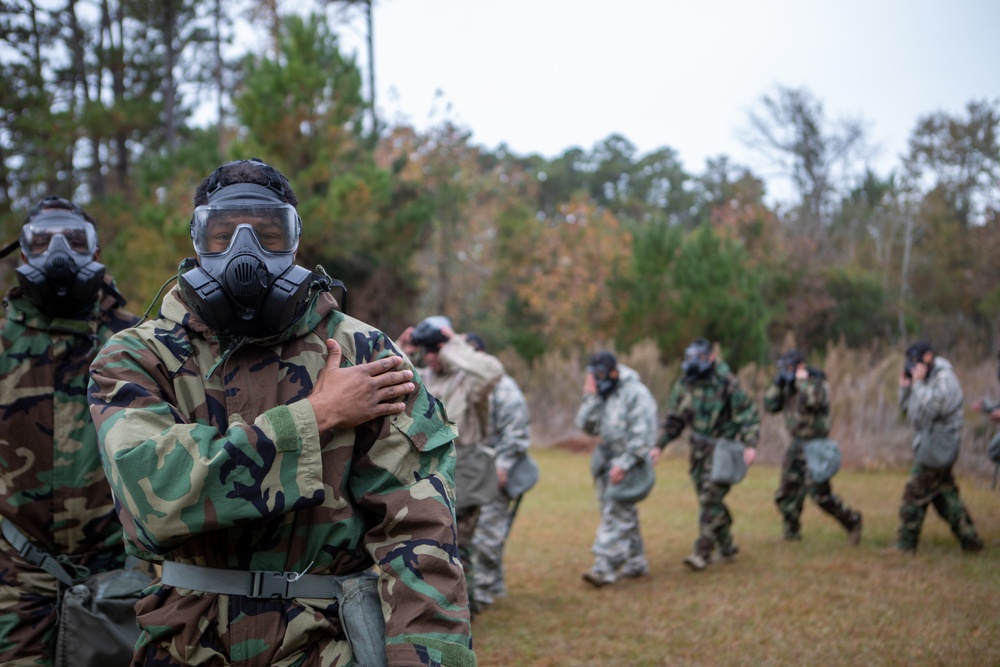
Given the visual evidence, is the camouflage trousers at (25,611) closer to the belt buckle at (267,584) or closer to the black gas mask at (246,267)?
the belt buckle at (267,584)

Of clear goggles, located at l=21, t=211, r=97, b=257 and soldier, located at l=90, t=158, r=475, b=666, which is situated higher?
clear goggles, located at l=21, t=211, r=97, b=257

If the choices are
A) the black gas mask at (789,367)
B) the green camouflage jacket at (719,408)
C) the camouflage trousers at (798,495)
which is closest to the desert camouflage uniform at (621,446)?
the green camouflage jacket at (719,408)

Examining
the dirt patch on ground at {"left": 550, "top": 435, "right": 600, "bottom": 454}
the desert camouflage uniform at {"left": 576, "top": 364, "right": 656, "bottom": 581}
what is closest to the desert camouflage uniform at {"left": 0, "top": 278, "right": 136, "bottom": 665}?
the desert camouflage uniform at {"left": 576, "top": 364, "right": 656, "bottom": 581}

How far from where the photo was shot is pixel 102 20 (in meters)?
20.8

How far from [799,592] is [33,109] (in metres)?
10.8

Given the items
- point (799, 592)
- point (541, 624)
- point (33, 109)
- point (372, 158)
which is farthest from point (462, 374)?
point (372, 158)

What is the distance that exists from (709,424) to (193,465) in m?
7.64

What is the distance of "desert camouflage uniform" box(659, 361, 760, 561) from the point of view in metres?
8.89

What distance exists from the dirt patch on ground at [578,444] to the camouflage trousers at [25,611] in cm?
1584

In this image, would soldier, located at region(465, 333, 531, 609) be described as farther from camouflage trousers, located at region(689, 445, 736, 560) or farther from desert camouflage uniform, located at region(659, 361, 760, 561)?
camouflage trousers, located at region(689, 445, 736, 560)

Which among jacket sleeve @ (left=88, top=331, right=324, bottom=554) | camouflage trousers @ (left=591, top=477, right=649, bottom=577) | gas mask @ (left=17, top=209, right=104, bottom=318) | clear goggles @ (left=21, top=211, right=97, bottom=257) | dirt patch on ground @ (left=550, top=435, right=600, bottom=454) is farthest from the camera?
dirt patch on ground @ (left=550, top=435, right=600, bottom=454)

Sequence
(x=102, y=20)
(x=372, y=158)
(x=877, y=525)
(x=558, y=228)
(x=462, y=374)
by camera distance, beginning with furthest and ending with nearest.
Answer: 1. (x=558, y=228)
2. (x=102, y=20)
3. (x=372, y=158)
4. (x=877, y=525)
5. (x=462, y=374)

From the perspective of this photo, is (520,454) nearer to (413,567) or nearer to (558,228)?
(413,567)

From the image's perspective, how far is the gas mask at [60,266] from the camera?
3.45 meters
